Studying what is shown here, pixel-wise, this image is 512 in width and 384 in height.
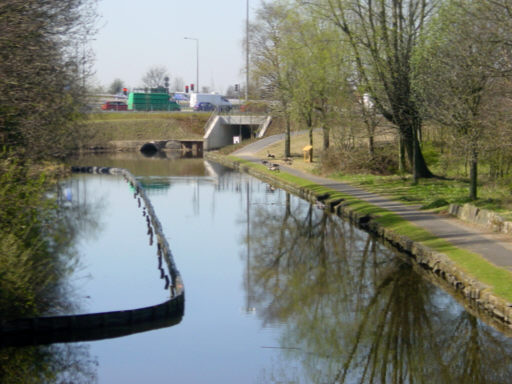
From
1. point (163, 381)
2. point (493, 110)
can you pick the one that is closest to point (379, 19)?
point (493, 110)

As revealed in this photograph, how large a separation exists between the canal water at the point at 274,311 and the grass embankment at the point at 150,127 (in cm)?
5449

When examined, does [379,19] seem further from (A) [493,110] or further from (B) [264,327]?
(B) [264,327]

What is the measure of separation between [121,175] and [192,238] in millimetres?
25178

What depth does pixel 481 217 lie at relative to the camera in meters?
21.8

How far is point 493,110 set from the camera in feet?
74.8

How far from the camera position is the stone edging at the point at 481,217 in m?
20.2

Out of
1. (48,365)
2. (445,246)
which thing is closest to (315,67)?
(445,246)

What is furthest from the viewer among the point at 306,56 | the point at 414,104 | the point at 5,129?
the point at 306,56

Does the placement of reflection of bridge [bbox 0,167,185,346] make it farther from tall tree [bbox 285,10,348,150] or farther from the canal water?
tall tree [bbox 285,10,348,150]

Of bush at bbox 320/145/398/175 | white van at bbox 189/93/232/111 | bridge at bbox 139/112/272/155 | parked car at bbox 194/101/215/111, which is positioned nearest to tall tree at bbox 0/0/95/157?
bush at bbox 320/145/398/175

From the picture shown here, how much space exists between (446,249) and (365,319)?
4.36 metres

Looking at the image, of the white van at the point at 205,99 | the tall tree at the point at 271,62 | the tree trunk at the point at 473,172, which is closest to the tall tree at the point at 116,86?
the white van at the point at 205,99

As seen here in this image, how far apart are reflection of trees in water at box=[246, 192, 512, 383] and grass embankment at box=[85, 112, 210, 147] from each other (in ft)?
199

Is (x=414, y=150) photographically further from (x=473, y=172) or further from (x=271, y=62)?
(x=271, y=62)
